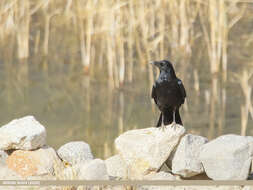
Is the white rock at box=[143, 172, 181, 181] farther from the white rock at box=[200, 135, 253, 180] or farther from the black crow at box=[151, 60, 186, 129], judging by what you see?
the black crow at box=[151, 60, 186, 129]

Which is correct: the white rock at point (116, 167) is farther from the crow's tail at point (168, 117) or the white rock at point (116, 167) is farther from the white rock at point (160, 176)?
the crow's tail at point (168, 117)

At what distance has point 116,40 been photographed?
7.88 m

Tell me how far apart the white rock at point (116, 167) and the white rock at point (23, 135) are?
545 millimetres

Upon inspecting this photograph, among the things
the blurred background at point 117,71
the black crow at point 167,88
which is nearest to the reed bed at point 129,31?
the blurred background at point 117,71

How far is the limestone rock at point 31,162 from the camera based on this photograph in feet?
15.5

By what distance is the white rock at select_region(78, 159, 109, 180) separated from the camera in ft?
14.2

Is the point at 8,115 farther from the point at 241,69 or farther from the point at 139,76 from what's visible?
the point at 241,69

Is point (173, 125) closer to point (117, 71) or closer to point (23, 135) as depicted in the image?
point (23, 135)

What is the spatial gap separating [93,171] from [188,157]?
69cm

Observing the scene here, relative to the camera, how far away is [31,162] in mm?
4746

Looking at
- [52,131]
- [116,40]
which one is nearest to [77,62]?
[116,40]

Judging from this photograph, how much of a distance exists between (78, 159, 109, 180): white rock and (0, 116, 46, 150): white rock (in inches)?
20.4

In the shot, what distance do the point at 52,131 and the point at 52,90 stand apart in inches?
72.3

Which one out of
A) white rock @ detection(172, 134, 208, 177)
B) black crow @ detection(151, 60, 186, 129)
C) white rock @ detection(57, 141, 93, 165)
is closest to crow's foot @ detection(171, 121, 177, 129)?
black crow @ detection(151, 60, 186, 129)
